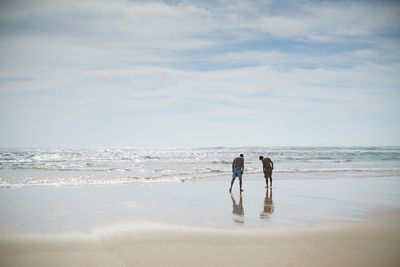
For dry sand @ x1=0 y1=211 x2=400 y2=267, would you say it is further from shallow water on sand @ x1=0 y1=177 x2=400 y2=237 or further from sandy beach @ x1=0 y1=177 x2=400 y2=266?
shallow water on sand @ x1=0 y1=177 x2=400 y2=237

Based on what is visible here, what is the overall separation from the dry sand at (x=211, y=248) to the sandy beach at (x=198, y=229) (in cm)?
2

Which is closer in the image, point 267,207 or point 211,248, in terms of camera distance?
point 211,248

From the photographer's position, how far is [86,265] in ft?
19.3

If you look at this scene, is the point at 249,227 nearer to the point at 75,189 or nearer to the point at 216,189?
the point at 216,189

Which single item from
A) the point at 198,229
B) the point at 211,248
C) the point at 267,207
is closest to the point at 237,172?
the point at 267,207

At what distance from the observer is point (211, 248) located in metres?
6.73

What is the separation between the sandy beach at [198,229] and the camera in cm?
622

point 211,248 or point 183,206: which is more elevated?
point 211,248

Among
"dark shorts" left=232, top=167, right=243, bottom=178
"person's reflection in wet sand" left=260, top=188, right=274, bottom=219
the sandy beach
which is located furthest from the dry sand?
"dark shorts" left=232, top=167, right=243, bottom=178

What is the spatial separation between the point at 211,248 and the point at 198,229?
59.3 inches

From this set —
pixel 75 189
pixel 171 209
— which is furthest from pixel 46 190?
pixel 171 209

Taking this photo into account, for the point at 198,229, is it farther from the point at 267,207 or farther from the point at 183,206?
the point at 267,207

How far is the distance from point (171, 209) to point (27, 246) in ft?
A: 15.4

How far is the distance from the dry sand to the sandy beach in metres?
0.02
